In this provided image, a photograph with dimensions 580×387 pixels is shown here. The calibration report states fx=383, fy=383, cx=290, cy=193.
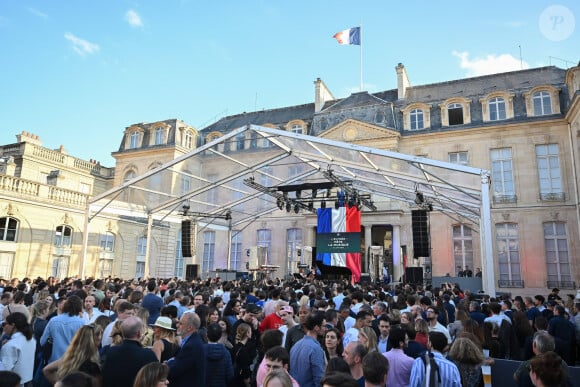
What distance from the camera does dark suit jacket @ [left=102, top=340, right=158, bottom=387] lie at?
2854mm

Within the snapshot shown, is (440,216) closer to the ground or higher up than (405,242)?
higher up

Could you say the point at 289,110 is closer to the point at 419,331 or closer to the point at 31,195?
the point at 31,195

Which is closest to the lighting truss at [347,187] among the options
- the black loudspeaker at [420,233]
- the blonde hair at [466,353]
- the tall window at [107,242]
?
the black loudspeaker at [420,233]

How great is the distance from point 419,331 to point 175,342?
285 cm

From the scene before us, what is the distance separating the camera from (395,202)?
2206cm

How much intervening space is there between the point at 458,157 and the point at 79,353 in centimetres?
2262

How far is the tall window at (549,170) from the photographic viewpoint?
20.1 metres

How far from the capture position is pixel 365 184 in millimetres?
16688

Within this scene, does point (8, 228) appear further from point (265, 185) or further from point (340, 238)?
point (340, 238)

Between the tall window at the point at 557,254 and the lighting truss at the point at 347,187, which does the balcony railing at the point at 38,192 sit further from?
the tall window at the point at 557,254

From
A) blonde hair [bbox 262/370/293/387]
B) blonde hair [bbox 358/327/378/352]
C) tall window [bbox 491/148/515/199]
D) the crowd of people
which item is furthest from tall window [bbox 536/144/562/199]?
blonde hair [bbox 262/370/293/387]

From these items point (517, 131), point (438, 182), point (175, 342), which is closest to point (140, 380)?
point (175, 342)

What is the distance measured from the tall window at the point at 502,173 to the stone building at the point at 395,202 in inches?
2.2

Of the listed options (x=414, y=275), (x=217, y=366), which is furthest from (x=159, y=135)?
(x=217, y=366)
